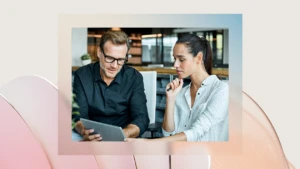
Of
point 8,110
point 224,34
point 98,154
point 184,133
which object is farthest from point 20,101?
point 224,34

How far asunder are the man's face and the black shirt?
0.01 metres

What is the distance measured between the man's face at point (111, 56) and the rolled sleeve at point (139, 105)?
0.07 meters

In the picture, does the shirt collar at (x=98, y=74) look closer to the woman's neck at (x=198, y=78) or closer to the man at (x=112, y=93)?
the man at (x=112, y=93)

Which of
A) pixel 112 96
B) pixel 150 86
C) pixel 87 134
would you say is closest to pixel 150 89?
pixel 150 86

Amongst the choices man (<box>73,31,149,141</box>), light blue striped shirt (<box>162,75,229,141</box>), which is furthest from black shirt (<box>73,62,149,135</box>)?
light blue striped shirt (<box>162,75,229,141</box>)

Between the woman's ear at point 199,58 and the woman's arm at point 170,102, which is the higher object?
the woman's ear at point 199,58

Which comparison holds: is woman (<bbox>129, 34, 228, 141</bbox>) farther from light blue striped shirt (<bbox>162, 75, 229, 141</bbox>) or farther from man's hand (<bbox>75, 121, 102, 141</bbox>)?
man's hand (<bbox>75, 121, 102, 141</bbox>)

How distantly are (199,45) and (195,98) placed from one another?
15 cm

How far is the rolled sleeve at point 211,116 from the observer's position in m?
1.09

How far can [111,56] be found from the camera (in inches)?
43.2

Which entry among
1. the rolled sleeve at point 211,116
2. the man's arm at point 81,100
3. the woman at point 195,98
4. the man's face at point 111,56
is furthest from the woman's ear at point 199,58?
the man's arm at point 81,100

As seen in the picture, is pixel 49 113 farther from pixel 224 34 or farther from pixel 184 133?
pixel 224 34

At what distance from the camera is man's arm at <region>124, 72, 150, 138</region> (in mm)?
1103

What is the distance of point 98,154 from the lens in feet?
3.70
